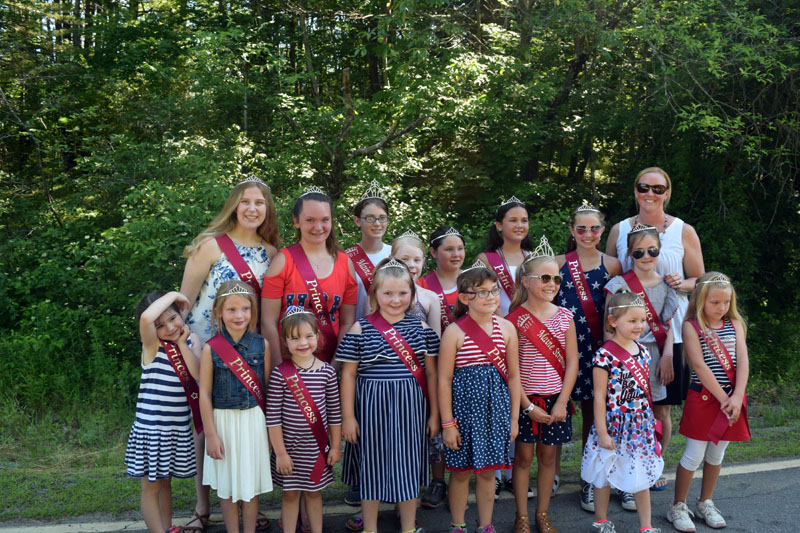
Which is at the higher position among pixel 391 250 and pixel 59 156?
pixel 59 156

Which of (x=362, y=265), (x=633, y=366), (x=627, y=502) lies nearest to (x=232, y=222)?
(x=362, y=265)

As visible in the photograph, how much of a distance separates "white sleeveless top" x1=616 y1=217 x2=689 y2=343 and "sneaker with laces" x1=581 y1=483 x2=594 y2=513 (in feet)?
4.06

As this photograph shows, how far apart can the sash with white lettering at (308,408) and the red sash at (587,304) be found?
2.08 m

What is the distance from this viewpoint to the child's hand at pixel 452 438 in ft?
12.7

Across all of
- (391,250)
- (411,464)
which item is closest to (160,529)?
(411,464)

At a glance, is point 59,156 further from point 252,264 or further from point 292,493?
point 292,493

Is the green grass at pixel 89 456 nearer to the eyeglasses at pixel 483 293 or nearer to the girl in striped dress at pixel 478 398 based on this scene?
the girl in striped dress at pixel 478 398

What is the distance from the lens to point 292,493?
3859mm

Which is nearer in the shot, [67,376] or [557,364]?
[557,364]

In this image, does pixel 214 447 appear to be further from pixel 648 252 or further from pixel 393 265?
pixel 648 252

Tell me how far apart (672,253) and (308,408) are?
9.56 feet

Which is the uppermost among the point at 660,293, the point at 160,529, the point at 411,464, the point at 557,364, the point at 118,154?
the point at 118,154

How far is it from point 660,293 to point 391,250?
199 centimetres

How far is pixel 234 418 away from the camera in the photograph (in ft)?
12.5
